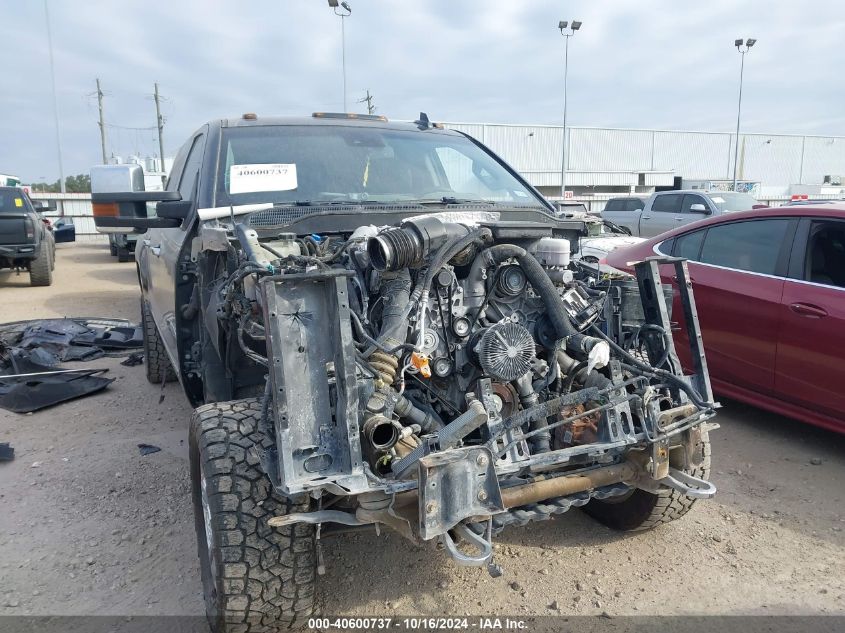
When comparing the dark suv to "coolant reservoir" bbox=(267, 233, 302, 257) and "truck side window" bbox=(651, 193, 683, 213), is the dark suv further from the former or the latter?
"truck side window" bbox=(651, 193, 683, 213)

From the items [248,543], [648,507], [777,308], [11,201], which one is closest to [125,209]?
[248,543]

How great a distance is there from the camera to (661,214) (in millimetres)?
13852

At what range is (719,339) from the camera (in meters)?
4.63

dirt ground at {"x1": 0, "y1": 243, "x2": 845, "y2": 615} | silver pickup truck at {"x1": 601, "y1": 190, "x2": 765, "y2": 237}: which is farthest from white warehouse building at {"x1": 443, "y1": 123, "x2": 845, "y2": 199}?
dirt ground at {"x1": 0, "y1": 243, "x2": 845, "y2": 615}

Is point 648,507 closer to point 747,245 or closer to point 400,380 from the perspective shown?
point 400,380

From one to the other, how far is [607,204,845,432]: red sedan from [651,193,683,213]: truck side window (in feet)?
30.4

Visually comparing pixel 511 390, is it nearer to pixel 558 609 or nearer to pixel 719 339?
pixel 558 609

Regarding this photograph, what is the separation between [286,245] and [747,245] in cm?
354

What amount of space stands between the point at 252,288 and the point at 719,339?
140 inches

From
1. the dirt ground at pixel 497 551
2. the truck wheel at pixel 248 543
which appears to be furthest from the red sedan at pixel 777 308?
the truck wheel at pixel 248 543

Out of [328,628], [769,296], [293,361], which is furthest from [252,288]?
[769,296]

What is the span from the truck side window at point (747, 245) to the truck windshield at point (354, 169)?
1.79 m

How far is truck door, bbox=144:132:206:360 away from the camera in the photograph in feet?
12.6

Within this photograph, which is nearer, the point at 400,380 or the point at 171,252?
the point at 400,380
